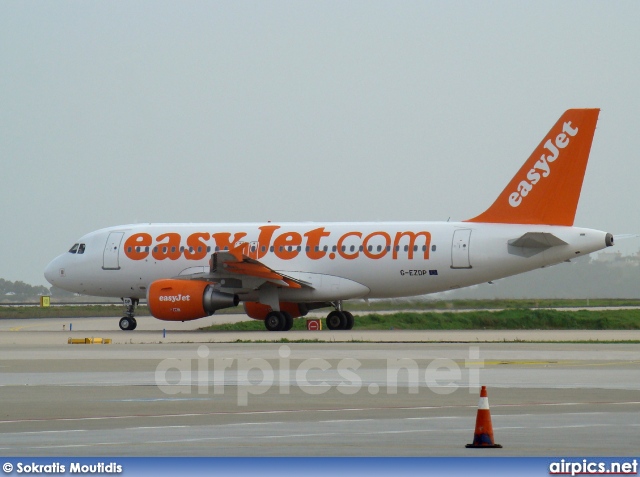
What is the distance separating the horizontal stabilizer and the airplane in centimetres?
4

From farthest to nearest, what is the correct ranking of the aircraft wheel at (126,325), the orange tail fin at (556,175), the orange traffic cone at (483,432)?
1. the aircraft wheel at (126,325)
2. the orange tail fin at (556,175)
3. the orange traffic cone at (483,432)

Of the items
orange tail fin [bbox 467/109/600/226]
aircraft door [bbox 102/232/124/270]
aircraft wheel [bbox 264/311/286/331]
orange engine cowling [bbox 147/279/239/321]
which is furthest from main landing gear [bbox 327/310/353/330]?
aircraft door [bbox 102/232/124/270]

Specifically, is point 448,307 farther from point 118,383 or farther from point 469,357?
point 118,383

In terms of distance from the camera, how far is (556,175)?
1581 inches

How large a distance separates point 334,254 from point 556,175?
8.43 meters

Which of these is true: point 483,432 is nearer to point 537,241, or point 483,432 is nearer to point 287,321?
point 537,241

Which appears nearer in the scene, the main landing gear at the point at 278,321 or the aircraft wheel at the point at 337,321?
the main landing gear at the point at 278,321

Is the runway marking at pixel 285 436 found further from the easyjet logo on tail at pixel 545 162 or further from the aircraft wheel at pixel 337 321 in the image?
the aircraft wheel at pixel 337 321

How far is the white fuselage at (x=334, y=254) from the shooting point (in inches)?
1591

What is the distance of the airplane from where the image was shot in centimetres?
4016

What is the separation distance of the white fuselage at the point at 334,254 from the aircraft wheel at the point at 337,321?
1.33 meters

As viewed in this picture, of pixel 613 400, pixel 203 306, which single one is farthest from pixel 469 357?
pixel 203 306

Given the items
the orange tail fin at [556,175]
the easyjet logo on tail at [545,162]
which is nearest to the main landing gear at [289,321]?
the orange tail fin at [556,175]

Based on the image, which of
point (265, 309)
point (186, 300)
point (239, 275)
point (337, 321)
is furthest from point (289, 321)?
point (186, 300)
